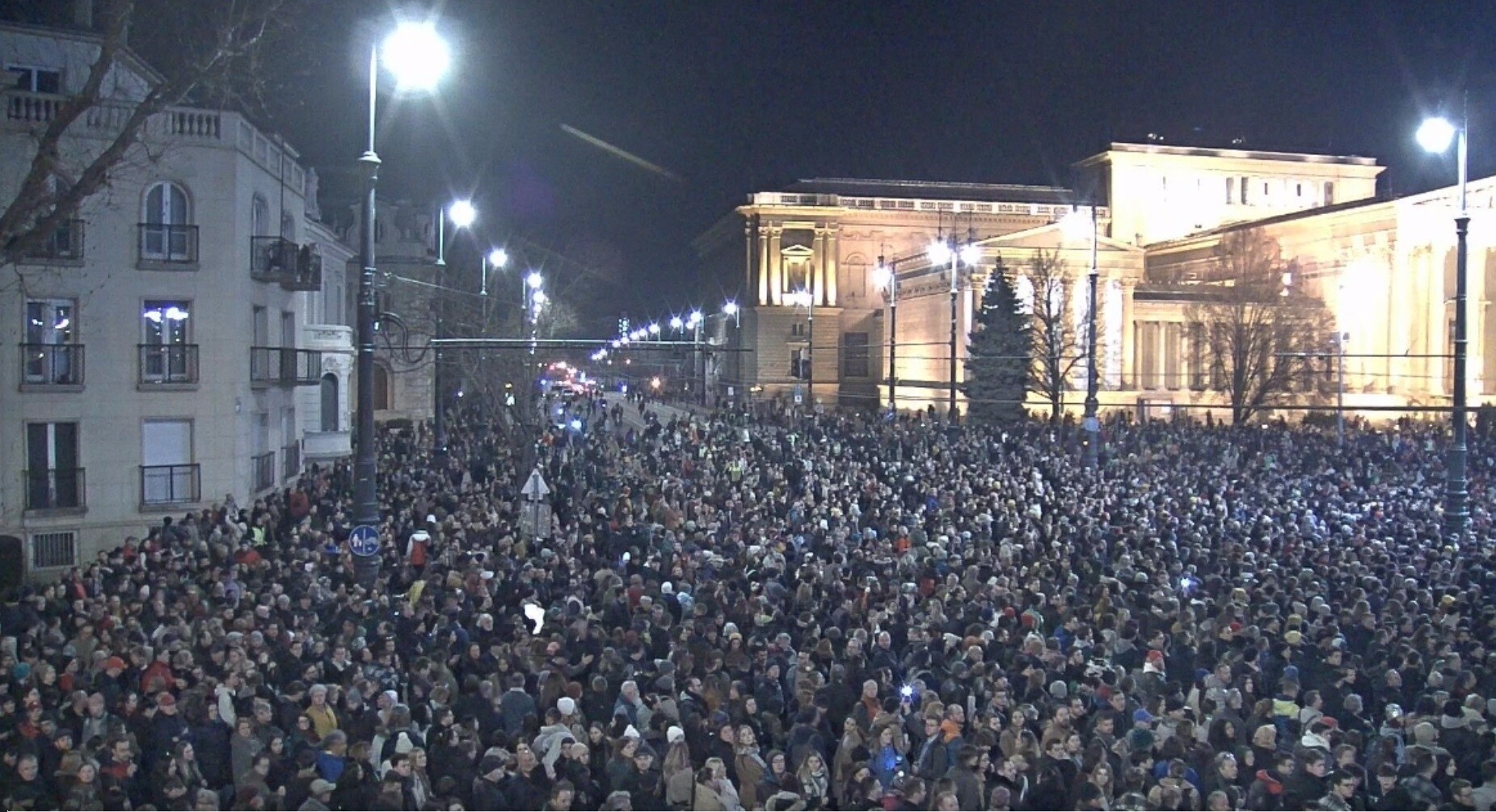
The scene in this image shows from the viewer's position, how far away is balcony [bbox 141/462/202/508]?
22.8 m

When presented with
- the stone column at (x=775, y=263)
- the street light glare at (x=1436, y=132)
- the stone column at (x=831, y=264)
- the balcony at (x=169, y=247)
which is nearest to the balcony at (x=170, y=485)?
the balcony at (x=169, y=247)

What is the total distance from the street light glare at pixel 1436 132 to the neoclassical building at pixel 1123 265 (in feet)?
91.6

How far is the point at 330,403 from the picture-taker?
118 feet

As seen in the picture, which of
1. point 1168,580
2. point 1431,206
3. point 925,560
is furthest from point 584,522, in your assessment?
point 1431,206

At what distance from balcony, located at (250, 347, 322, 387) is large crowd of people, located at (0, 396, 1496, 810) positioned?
448 cm

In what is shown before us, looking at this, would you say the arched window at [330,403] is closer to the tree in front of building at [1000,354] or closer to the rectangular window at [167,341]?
the rectangular window at [167,341]

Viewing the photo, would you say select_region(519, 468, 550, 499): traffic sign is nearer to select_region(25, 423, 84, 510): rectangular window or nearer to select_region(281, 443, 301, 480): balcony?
select_region(25, 423, 84, 510): rectangular window

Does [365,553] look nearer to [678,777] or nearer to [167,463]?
[678,777]

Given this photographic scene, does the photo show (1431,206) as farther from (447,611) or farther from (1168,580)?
(447,611)

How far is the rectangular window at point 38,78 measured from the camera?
73.8 feet

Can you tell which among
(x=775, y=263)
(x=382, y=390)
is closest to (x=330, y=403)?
(x=382, y=390)

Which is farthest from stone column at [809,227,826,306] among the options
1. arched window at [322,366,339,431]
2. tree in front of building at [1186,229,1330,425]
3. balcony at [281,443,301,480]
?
balcony at [281,443,301,480]

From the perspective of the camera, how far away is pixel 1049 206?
85188mm

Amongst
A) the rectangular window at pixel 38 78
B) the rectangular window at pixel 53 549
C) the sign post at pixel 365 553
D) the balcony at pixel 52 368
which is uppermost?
the rectangular window at pixel 38 78
